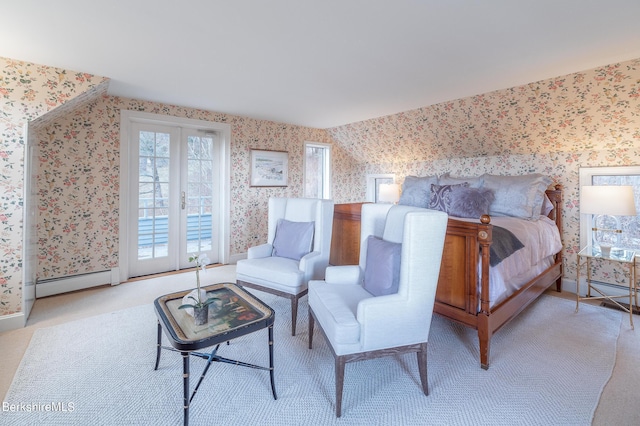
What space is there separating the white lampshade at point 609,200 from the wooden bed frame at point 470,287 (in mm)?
1184

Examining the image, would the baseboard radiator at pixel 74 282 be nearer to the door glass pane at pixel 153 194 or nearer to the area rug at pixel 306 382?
the door glass pane at pixel 153 194

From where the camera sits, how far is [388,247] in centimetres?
197

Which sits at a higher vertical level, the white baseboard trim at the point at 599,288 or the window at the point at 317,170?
the window at the point at 317,170

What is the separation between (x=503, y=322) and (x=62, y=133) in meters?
4.52

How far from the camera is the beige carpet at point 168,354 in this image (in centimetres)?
166

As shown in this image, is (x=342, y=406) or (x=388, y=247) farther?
(x=388, y=247)

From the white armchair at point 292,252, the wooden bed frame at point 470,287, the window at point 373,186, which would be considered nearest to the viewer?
the wooden bed frame at point 470,287

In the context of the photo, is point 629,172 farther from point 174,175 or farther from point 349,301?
point 174,175

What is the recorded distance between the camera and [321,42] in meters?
2.20

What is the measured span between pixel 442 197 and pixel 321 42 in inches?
86.7

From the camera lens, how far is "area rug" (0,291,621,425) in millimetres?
1583

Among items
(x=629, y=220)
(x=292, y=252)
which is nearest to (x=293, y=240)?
(x=292, y=252)

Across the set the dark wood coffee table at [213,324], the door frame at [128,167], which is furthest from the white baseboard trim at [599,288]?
the door frame at [128,167]

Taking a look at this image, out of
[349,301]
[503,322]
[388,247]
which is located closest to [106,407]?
[349,301]
